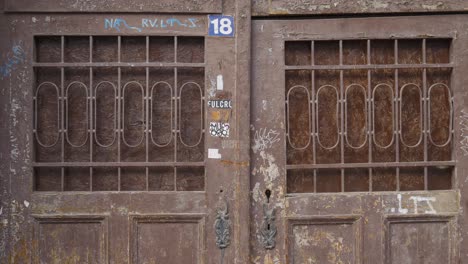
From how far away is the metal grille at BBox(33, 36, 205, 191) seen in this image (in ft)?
14.0

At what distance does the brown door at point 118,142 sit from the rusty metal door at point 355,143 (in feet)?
0.98

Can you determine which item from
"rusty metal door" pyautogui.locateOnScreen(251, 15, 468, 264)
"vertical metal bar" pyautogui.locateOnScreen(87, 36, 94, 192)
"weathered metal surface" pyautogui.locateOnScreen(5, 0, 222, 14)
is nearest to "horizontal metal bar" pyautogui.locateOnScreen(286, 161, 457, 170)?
"rusty metal door" pyautogui.locateOnScreen(251, 15, 468, 264)

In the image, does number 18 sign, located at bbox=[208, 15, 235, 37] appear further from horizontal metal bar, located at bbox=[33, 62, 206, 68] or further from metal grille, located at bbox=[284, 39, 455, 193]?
metal grille, located at bbox=[284, 39, 455, 193]

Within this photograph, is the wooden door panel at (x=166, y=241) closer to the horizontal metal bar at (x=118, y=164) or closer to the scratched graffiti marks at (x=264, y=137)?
the horizontal metal bar at (x=118, y=164)

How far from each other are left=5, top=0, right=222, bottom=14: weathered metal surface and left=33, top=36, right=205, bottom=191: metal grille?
0.21 meters

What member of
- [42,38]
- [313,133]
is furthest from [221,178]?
[42,38]

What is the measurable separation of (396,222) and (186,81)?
1920 mm

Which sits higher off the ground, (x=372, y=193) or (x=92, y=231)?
(x=372, y=193)

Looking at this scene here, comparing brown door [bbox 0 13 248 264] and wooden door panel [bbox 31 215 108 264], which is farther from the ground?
brown door [bbox 0 13 248 264]

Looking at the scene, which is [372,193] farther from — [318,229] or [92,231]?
[92,231]

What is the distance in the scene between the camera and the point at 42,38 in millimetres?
4305

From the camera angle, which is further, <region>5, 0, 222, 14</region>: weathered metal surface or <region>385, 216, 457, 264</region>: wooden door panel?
<region>385, 216, 457, 264</region>: wooden door panel

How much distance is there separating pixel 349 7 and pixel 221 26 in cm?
98

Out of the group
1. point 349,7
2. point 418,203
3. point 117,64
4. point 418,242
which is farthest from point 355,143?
point 117,64
